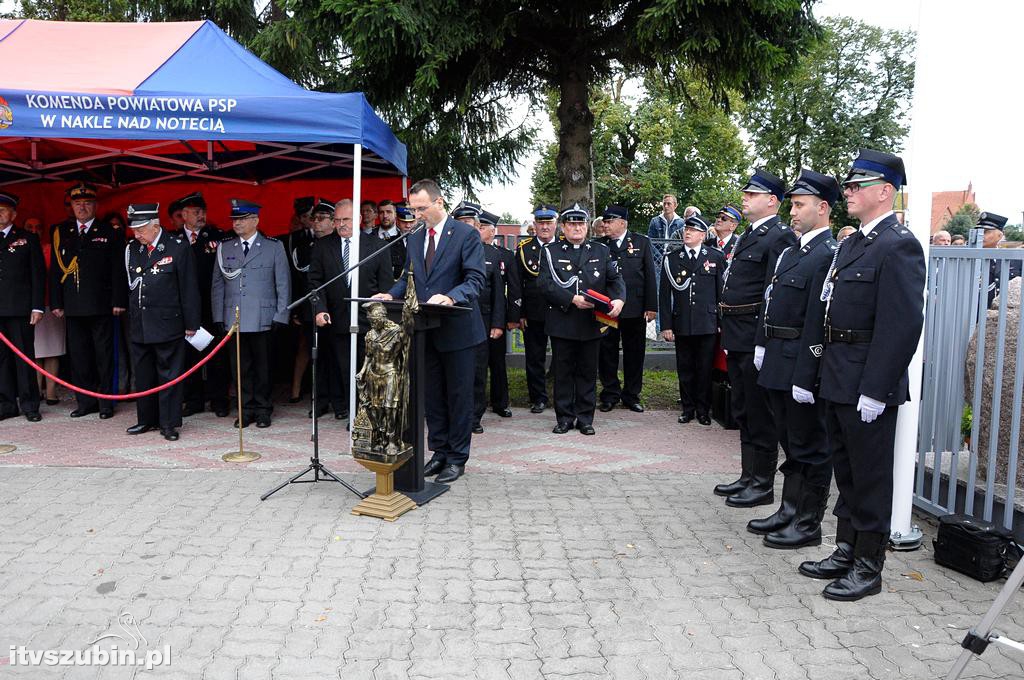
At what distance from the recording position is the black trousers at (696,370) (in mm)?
7328

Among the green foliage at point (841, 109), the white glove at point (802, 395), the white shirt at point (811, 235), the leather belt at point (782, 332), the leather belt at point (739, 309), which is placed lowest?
the white glove at point (802, 395)

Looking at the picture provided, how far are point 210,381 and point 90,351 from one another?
4.12 feet

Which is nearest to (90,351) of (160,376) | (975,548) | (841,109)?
(160,376)

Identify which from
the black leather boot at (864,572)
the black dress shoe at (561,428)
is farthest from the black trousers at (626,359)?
the black leather boot at (864,572)

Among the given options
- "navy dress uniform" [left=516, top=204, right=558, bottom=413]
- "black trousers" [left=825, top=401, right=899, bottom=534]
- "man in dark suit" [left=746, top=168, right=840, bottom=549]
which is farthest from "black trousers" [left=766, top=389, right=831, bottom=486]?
"navy dress uniform" [left=516, top=204, right=558, bottom=413]

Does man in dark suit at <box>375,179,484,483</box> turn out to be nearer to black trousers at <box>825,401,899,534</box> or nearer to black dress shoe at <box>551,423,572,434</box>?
black dress shoe at <box>551,423,572,434</box>

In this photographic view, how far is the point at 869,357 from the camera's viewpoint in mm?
3418

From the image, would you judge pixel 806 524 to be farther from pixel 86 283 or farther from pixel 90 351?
pixel 90 351

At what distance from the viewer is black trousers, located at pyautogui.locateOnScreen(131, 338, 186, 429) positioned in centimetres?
655

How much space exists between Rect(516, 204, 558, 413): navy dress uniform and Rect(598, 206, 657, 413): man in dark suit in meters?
0.65

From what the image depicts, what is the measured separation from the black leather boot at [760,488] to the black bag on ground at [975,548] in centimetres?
107

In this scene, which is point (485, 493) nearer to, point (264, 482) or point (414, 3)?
point (264, 482)

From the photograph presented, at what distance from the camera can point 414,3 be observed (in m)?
7.67

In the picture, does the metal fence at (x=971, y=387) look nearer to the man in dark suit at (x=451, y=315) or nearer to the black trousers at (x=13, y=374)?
the man in dark suit at (x=451, y=315)
